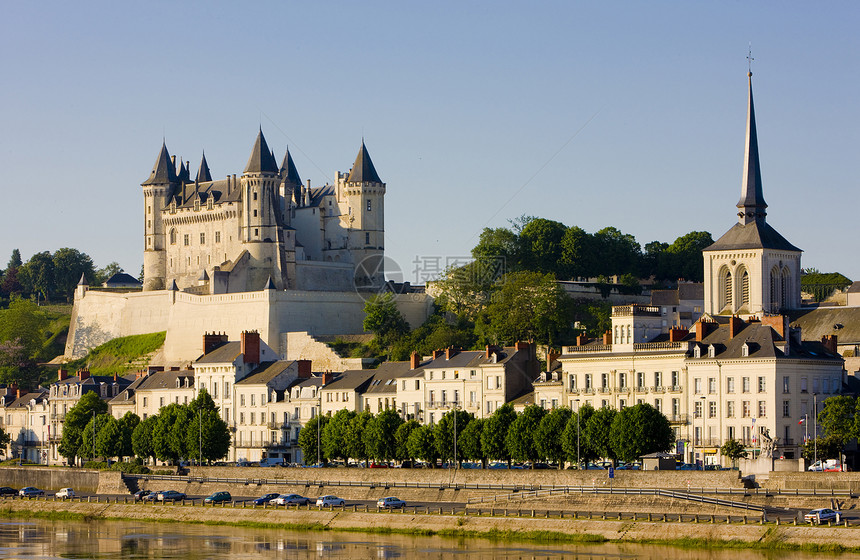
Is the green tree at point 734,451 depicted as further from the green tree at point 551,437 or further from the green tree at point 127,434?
the green tree at point 127,434

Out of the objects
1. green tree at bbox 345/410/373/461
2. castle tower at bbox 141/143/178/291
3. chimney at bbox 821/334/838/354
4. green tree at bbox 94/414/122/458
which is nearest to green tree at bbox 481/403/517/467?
green tree at bbox 345/410/373/461

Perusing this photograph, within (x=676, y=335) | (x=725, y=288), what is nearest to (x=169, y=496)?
(x=676, y=335)

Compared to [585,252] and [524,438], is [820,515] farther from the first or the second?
[585,252]

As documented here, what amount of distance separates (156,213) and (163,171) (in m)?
3.67

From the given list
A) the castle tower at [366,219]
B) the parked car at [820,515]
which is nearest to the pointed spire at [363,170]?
the castle tower at [366,219]

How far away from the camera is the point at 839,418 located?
6078 centimetres

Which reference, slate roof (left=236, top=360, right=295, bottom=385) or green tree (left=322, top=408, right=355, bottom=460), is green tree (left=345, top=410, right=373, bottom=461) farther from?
slate roof (left=236, top=360, right=295, bottom=385)

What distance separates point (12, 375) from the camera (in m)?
117

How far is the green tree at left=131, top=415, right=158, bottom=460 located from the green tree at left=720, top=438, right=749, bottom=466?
30.3 meters

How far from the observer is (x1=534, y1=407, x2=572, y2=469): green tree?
63438 mm

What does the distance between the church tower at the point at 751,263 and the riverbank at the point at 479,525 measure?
34.3 m

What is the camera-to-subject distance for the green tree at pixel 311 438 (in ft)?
240

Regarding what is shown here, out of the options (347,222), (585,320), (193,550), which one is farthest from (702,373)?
(347,222)

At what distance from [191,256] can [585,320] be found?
116 feet
